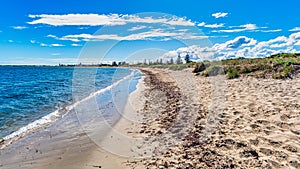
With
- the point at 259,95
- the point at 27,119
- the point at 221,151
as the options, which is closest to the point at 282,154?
the point at 221,151

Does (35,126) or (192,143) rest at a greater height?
(192,143)

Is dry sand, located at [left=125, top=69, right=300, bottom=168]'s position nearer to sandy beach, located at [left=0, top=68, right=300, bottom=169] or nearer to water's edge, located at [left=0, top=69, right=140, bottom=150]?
sandy beach, located at [left=0, top=68, right=300, bottom=169]

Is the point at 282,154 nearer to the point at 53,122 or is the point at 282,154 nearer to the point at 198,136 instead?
the point at 198,136

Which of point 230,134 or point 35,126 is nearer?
point 230,134

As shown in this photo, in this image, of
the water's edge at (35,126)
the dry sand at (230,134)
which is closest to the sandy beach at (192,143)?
the dry sand at (230,134)

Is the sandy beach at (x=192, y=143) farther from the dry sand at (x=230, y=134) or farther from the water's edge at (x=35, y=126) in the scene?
the water's edge at (x=35, y=126)

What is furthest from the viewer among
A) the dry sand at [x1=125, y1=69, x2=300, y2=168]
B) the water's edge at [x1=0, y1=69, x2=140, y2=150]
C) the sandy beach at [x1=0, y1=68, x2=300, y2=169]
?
the water's edge at [x1=0, y1=69, x2=140, y2=150]

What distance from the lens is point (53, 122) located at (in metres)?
10.9

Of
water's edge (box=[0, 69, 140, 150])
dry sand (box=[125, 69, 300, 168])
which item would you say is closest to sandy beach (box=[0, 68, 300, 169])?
dry sand (box=[125, 69, 300, 168])

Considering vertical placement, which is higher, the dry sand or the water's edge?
the dry sand

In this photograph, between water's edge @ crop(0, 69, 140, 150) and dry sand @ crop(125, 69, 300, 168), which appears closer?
dry sand @ crop(125, 69, 300, 168)

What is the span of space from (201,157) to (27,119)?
9123 millimetres

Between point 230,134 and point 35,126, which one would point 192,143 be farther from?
point 35,126

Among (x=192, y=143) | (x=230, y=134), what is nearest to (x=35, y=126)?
(x=192, y=143)
